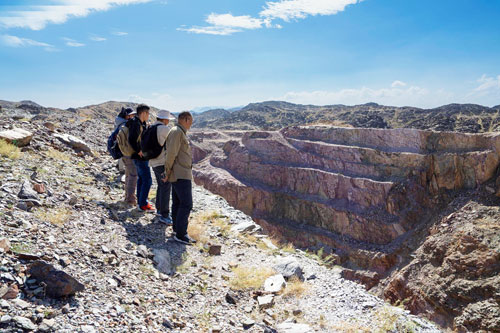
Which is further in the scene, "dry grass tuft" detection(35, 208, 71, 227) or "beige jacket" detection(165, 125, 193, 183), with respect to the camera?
"beige jacket" detection(165, 125, 193, 183)

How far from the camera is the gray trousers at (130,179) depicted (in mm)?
6652

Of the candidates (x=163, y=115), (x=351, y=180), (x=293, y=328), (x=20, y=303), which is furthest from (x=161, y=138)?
(x=351, y=180)

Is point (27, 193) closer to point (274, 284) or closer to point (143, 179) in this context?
point (143, 179)

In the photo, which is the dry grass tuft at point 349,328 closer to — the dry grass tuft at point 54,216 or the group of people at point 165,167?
the group of people at point 165,167

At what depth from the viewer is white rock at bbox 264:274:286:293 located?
14.6 feet

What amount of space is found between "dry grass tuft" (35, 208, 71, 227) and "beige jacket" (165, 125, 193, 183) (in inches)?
66.1

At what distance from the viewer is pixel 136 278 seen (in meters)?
3.82

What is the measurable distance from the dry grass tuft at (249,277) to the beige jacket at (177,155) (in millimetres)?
1859

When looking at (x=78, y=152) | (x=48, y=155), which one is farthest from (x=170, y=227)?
(x=78, y=152)

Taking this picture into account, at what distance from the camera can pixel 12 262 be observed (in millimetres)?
2893

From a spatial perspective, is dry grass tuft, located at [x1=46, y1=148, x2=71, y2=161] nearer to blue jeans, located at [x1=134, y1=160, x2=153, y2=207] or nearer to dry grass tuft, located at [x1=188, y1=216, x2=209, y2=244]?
blue jeans, located at [x1=134, y1=160, x2=153, y2=207]

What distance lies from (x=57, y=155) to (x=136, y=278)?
19.6 feet

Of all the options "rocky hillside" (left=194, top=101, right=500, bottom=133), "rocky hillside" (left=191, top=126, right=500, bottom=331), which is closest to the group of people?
"rocky hillside" (left=191, top=126, right=500, bottom=331)

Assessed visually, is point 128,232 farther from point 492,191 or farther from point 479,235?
point 492,191
